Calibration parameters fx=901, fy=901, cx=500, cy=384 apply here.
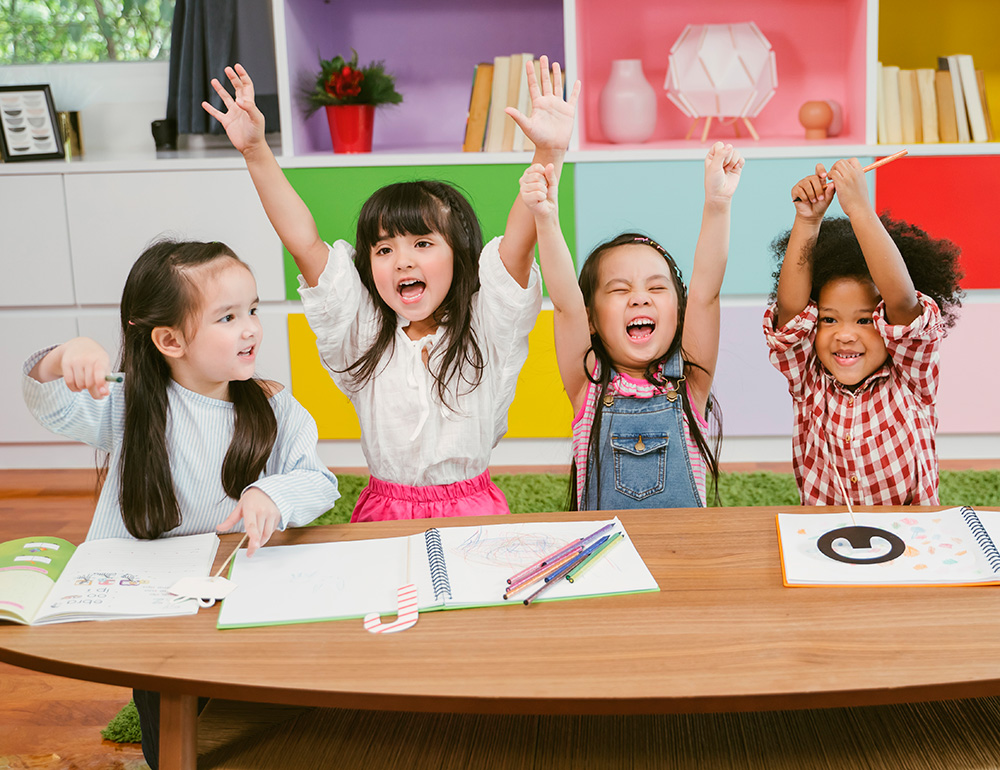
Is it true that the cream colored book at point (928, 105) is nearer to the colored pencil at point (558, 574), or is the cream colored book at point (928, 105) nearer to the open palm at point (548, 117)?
the open palm at point (548, 117)

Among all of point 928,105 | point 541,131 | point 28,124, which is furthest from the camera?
point 28,124

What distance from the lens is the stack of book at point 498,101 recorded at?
8.98 feet

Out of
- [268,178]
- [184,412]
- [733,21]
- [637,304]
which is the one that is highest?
[733,21]

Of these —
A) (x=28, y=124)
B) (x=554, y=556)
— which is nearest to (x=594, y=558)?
(x=554, y=556)

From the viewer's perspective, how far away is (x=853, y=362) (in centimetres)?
151

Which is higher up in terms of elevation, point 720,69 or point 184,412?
point 720,69

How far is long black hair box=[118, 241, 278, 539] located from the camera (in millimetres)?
1240

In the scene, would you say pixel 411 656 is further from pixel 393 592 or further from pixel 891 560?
pixel 891 560

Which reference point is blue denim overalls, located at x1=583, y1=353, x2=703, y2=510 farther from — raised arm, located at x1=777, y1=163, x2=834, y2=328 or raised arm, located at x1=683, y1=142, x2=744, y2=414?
raised arm, located at x1=777, y1=163, x2=834, y2=328

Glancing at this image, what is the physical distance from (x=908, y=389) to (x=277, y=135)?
2188 millimetres

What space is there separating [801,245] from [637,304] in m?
0.28

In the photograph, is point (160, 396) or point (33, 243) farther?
point (33, 243)

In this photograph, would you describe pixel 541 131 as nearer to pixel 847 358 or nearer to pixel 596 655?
pixel 847 358

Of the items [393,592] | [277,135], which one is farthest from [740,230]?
[393,592]
